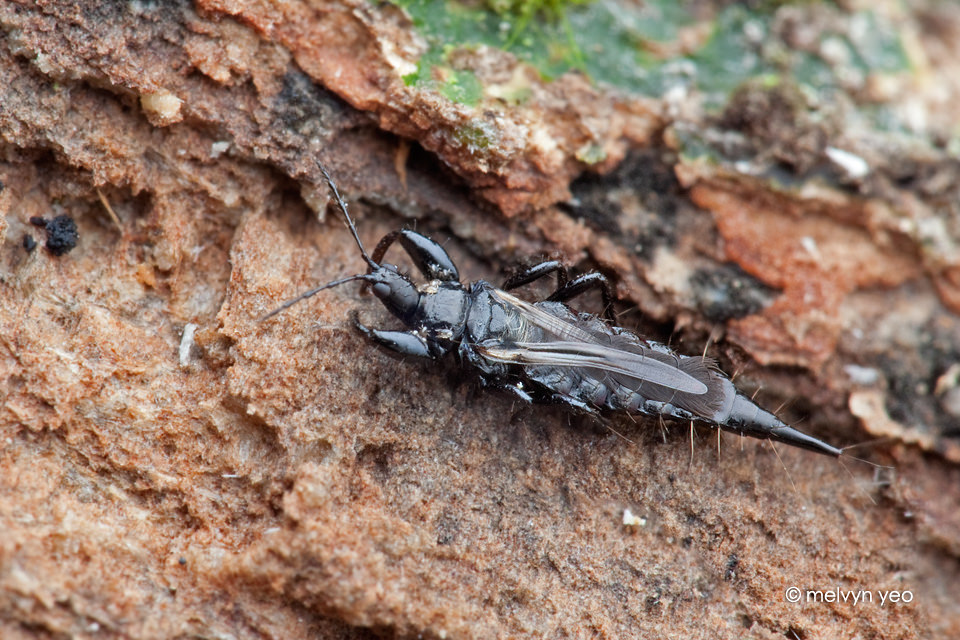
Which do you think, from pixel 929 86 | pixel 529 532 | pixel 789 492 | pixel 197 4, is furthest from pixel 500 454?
pixel 929 86

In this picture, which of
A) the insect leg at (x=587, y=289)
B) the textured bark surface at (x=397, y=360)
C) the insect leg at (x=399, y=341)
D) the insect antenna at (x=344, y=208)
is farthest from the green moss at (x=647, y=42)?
the insect leg at (x=399, y=341)

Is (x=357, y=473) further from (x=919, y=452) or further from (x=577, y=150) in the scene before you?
(x=919, y=452)

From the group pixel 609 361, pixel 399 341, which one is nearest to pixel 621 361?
pixel 609 361

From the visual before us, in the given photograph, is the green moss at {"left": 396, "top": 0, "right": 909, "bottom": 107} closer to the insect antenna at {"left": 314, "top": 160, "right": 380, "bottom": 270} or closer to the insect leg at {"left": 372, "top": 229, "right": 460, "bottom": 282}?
the insect antenna at {"left": 314, "top": 160, "right": 380, "bottom": 270}

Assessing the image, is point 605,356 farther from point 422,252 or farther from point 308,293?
point 308,293

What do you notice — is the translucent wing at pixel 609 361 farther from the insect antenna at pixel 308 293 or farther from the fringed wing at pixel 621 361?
the insect antenna at pixel 308 293

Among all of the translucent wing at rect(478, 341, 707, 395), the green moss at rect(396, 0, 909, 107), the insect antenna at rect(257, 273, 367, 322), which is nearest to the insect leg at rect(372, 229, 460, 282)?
the insect antenna at rect(257, 273, 367, 322)
